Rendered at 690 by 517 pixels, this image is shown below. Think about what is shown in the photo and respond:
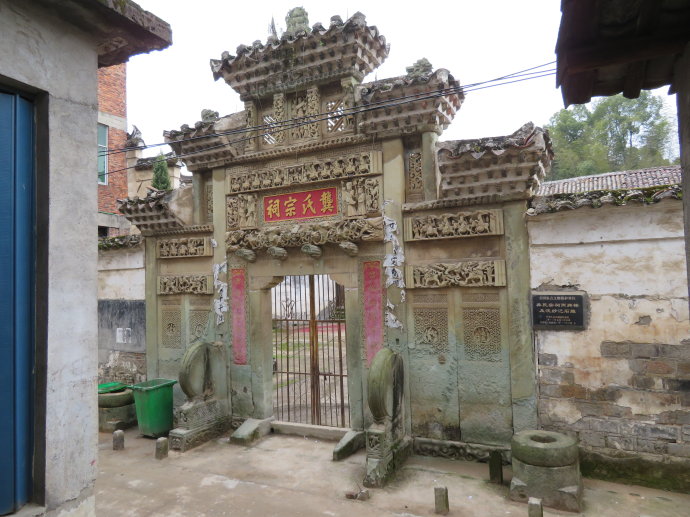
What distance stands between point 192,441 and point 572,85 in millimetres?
6671

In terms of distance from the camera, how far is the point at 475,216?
6.08 meters

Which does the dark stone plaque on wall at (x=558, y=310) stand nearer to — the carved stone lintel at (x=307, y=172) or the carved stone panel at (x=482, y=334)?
the carved stone panel at (x=482, y=334)

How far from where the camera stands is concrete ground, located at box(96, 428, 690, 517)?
4891mm

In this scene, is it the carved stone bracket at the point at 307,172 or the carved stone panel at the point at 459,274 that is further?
the carved stone bracket at the point at 307,172

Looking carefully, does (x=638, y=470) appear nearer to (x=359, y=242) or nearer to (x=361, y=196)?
(x=359, y=242)

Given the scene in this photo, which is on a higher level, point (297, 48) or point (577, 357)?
point (297, 48)

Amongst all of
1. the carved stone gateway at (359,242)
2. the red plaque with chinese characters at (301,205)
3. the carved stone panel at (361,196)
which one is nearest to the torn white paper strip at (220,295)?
the carved stone gateway at (359,242)

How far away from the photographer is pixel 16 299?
2152 mm

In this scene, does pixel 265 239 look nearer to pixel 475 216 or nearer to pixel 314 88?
pixel 314 88

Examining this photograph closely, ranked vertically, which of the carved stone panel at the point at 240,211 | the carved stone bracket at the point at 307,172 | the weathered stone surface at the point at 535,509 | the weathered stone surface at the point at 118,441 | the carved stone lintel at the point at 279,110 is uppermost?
the carved stone lintel at the point at 279,110

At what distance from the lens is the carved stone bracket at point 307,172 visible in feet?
22.3

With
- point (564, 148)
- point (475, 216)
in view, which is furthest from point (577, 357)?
point (564, 148)

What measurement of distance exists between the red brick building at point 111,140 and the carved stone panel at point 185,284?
6027mm

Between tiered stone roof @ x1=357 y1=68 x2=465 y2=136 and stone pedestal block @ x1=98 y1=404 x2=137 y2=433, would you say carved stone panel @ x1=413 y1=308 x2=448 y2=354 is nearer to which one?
tiered stone roof @ x1=357 y1=68 x2=465 y2=136
